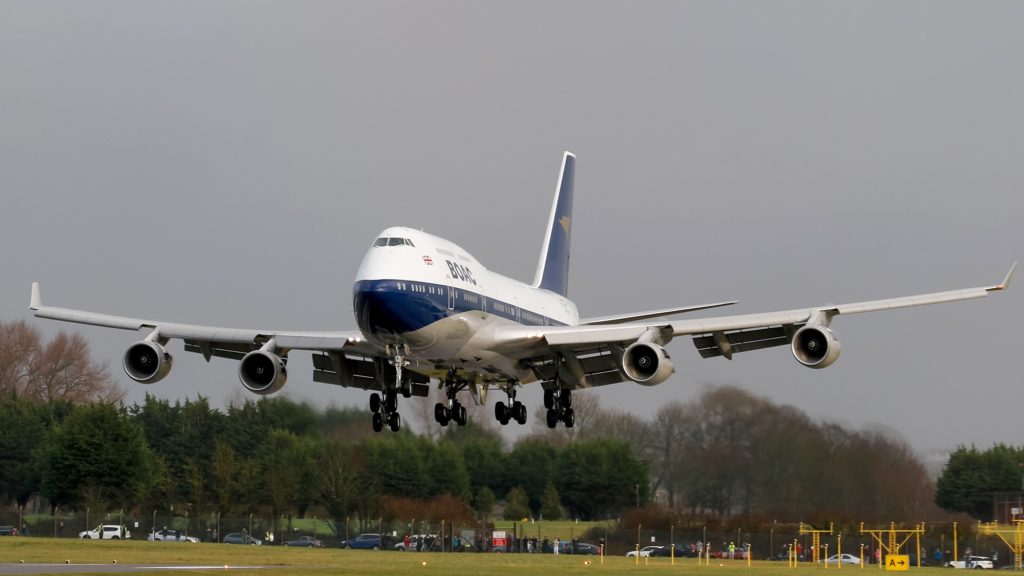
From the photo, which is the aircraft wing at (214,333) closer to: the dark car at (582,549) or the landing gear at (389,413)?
the landing gear at (389,413)

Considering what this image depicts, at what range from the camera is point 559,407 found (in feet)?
176

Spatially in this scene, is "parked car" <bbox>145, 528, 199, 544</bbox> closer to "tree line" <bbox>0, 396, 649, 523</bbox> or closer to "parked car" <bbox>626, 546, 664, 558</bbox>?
"tree line" <bbox>0, 396, 649, 523</bbox>

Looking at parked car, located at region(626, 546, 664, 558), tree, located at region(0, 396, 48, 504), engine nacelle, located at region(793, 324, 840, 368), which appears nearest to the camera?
engine nacelle, located at region(793, 324, 840, 368)

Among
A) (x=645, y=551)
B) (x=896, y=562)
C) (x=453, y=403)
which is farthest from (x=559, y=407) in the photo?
(x=645, y=551)

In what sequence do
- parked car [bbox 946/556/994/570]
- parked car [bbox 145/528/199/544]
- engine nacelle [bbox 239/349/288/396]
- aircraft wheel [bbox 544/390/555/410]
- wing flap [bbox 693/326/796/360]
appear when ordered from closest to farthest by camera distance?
engine nacelle [bbox 239/349/288/396], wing flap [bbox 693/326/796/360], aircraft wheel [bbox 544/390/555/410], parked car [bbox 946/556/994/570], parked car [bbox 145/528/199/544]

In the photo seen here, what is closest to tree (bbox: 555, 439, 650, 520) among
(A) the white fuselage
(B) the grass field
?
(B) the grass field

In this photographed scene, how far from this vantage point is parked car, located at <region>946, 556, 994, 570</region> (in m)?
66.1

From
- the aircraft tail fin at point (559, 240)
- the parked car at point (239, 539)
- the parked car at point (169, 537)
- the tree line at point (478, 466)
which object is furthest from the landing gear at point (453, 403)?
the parked car at point (169, 537)

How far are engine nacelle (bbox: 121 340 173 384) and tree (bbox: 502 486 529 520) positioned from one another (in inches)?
1401

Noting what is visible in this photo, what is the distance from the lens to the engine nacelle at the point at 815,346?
1853 inches

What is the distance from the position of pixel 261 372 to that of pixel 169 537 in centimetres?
2932

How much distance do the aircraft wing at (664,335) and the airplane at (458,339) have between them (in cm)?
5

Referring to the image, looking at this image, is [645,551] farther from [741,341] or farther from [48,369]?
[48,369]

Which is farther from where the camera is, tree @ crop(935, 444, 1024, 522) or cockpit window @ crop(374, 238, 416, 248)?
tree @ crop(935, 444, 1024, 522)
